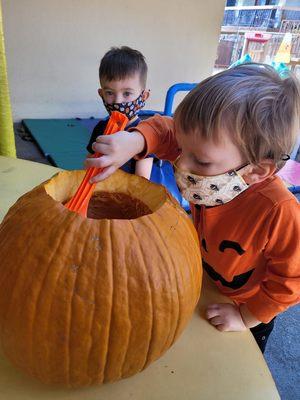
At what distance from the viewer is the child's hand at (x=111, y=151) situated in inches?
22.4

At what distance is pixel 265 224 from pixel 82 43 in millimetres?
3850

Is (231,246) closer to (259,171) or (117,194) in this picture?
(259,171)

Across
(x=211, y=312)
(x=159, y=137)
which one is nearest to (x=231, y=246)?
(x=211, y=312)

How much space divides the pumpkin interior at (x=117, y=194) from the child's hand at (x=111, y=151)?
34 mm

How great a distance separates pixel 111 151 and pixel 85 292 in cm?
25

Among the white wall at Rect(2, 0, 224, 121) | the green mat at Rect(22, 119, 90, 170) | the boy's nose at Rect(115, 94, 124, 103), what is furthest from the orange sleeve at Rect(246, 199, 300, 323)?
the white wall at Rect(2, 0, 224, 121)

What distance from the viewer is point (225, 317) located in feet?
2.31

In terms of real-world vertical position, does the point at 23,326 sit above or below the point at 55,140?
above

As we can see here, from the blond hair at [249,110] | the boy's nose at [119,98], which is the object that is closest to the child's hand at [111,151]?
the blond hair at [249,110]

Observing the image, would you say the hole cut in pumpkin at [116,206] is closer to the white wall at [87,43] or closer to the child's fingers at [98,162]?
the child's fingers at [98,162]

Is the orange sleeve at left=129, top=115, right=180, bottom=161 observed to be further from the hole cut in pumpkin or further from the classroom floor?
the classroom floor

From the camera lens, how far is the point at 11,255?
1.64ft

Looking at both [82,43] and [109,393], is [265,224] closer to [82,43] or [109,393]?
[109,393]

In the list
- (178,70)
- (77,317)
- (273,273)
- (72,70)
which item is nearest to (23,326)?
(77,317)
